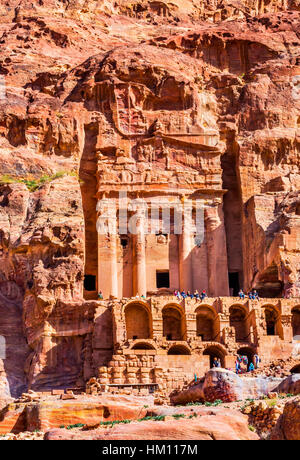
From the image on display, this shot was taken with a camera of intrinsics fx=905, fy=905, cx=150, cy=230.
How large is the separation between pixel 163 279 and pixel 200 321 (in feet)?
24.5

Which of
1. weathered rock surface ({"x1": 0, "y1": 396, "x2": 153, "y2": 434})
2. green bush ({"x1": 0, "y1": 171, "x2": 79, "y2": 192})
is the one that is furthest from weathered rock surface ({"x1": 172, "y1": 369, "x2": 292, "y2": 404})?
green bush ({"x1": 0, "y1": 171, "x2": 79, "y2": 192})

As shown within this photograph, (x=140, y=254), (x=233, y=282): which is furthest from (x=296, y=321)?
(x=140, y=254)

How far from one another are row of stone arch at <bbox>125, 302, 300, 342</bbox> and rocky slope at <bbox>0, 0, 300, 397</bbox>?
288 centimetres

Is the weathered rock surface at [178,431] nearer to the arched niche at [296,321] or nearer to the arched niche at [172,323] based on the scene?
the arched niche at [172,323]

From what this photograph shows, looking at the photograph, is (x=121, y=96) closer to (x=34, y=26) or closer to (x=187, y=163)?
(x=187, y=163)

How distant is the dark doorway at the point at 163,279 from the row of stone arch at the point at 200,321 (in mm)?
6477

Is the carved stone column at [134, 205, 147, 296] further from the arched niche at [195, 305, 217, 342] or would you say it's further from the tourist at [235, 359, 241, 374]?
the tourist at [235, 359, 241, 374]

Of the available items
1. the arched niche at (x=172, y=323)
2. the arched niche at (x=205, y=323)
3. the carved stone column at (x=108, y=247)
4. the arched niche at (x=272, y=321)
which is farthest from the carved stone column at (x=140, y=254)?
the arched niche at (x=272, y=321)

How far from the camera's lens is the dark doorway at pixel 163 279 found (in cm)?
7106

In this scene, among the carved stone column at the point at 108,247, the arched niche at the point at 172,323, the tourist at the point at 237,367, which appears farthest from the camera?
the carved stone column at the point at 108,247

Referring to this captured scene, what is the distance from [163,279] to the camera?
7131 centimetres

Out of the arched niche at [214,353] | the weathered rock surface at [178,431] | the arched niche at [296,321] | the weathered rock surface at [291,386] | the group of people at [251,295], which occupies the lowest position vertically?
the weathered rock surface at [178,431]

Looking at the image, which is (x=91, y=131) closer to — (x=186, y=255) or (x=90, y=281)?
(x=90, y=281)

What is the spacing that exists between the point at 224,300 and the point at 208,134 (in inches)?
668
